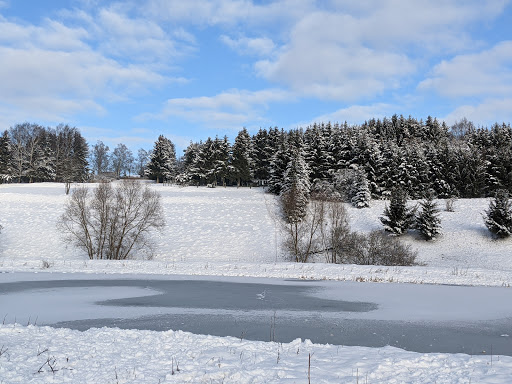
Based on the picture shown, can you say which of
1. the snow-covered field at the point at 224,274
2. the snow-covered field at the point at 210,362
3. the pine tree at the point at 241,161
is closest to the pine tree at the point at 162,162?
the pine tree at the point at 241,161

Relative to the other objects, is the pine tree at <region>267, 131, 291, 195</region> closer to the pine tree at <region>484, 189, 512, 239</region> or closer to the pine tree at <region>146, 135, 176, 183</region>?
the pine tree at <region>484, 189, 512, 239</region>

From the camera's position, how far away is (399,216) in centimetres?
3791

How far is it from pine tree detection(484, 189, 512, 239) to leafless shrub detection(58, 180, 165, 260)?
111 ft

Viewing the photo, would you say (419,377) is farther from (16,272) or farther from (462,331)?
(16,272)

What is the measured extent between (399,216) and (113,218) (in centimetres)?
2959

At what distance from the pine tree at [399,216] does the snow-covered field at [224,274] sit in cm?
146

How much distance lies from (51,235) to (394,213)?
1495 inches

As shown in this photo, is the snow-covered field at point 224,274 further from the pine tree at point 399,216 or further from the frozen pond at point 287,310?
the pine tree at point 399,216

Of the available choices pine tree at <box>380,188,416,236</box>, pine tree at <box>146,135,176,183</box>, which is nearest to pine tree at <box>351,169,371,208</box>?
pine tree at <box>380,188,416,236</box>

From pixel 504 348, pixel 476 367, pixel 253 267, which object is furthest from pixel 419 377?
pixel 253 267

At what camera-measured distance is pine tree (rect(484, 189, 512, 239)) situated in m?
35.0

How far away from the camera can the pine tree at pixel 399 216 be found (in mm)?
37625

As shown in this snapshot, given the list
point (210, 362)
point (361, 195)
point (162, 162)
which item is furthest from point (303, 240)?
point (162, 162)

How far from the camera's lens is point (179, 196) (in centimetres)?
5762
